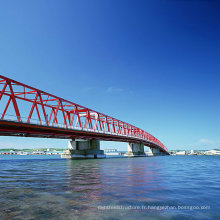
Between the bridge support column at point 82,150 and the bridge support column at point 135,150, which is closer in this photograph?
the bridge support column at point 82,150

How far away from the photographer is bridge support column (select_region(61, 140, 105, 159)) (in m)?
60.8

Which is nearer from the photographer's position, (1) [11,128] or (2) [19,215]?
(2) [19,215]

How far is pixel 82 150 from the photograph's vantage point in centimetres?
6266

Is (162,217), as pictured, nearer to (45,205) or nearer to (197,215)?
(197,215)

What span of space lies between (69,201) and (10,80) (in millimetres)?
34103

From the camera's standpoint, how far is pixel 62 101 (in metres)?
49.9

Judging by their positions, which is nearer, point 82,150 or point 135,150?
point 82,150

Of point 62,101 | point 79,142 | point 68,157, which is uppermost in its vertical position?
point 62,101

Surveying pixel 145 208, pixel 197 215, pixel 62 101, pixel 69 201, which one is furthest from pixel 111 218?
pixel 62 101

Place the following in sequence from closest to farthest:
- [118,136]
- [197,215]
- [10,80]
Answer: [197,215] → [10,80] → [118,136]

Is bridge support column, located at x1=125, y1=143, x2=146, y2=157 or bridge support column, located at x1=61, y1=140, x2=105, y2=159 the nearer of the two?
bridge support column, located at x1=61, y1=140, x2=105, y2=159

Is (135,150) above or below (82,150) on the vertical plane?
below

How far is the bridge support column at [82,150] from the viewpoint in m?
60.8

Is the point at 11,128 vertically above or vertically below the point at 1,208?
above
